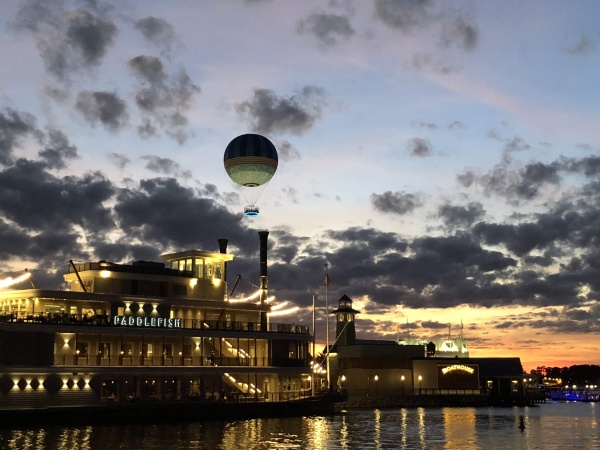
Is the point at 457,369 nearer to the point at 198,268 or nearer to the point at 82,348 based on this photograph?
the point at 198,268

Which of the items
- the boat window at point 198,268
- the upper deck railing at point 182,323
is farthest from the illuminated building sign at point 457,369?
the boat window at point 198,268

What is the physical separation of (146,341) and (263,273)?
58.1ft

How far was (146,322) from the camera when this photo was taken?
66062 mm

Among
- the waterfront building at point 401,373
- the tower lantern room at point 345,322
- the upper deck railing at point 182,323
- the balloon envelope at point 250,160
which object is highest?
the balloon envelope at point 250,160

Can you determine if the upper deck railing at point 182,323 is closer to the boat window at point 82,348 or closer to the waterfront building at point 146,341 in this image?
the waterfront building at point 146,341

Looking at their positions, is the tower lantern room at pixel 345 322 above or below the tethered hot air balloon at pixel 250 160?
below

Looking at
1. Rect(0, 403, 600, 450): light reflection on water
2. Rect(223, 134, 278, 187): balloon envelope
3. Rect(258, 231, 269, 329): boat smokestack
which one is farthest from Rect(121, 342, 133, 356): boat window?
Rect(223, 134, 278, 187): balloon envelope

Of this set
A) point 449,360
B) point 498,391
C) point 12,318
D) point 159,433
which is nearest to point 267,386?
point 159,433

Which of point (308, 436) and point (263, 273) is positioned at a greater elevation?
point (263, 273)

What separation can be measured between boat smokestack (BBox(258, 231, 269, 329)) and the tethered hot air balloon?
34.9ft

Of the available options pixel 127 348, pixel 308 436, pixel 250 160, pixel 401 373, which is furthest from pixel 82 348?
pixel 401 373

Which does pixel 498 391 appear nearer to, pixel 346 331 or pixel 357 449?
pixel 346 331

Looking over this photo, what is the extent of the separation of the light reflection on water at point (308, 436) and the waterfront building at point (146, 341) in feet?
12.4

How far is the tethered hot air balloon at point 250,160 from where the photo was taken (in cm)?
7269
